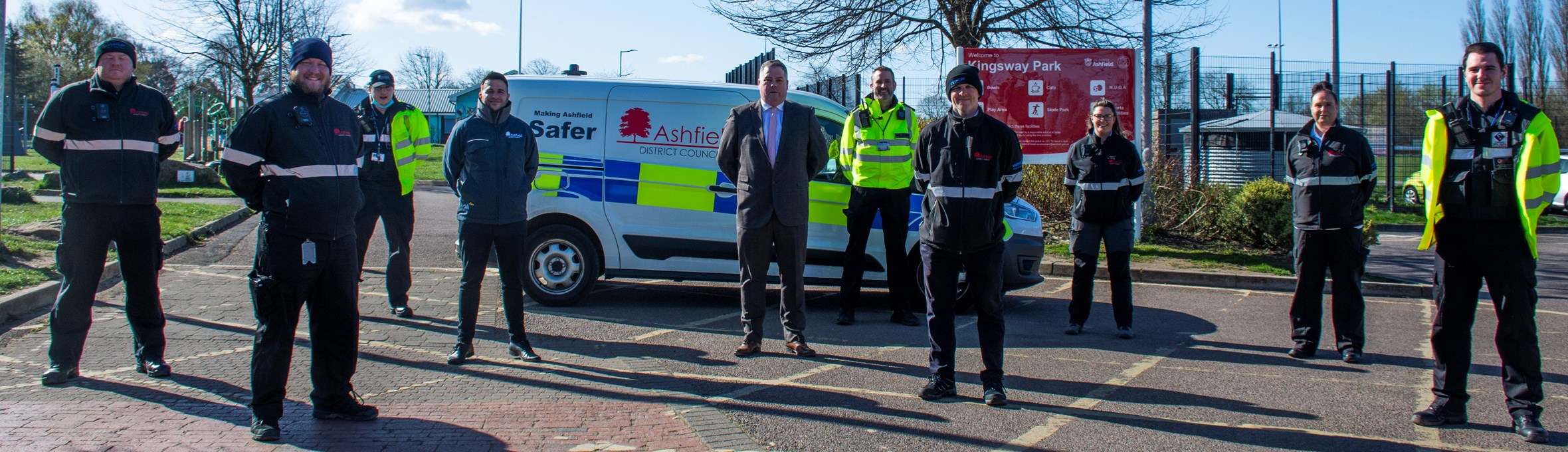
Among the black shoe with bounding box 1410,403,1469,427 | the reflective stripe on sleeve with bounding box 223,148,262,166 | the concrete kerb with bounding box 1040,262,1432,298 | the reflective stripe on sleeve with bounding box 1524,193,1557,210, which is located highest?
the reflective stripe on sleeve with bounding box 223,148,262,166

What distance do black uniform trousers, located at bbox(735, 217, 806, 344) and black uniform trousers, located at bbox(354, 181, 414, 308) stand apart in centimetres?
268

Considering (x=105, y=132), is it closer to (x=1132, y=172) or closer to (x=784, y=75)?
(x=784, y=75)

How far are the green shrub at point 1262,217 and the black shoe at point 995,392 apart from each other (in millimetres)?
7375

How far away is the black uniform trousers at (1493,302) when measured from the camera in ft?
15.2

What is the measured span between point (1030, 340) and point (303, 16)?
30.9m

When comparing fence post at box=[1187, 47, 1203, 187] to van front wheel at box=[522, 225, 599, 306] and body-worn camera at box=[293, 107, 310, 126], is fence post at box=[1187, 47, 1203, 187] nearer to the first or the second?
van front wheel at box=[522, 225, 599, 306]

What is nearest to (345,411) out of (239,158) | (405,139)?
(239,158)

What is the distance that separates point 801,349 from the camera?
20.7ft

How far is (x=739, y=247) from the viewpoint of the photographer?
6.45 meters

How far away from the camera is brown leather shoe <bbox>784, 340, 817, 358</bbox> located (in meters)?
6.29

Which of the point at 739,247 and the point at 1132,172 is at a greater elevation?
the point at 1132,172

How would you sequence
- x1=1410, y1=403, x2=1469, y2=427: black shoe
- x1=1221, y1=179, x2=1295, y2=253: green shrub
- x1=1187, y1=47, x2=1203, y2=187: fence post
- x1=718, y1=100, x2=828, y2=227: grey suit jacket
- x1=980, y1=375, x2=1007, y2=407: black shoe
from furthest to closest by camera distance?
x1=1187, y1=47, x2=1203, y2=187: fence post < x1=1221, y1=179, x2=1295, y2=253: green shrub < x1=718, y1=100, x2=828, y2=227: grey suit jacket < x1=980, y1=375, x2=1007, y2=407: black shoe < x1=1410, y1=403, x2=1469, y2=427: black shoe

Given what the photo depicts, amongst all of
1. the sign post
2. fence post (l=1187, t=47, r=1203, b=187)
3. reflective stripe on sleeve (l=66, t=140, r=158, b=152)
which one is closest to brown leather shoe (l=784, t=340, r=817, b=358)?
reflective stripe on sleeve (l=66, t=140, r=158, b=152)

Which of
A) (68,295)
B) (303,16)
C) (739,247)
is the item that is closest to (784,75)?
(739,247)
